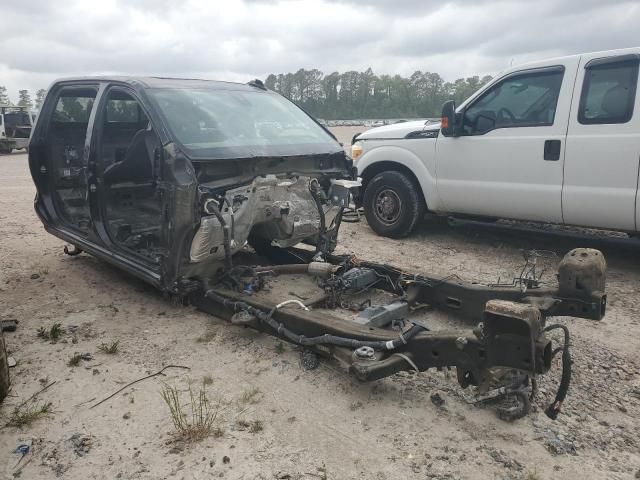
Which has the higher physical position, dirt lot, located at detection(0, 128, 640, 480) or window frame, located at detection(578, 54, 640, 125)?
window frame, located at detection(578, 54, 640, 125)

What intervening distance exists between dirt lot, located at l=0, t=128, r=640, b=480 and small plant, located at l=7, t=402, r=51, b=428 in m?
0.03

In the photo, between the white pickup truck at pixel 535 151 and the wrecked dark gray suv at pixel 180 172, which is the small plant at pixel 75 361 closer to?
the wrecked dark gray suv at pixel 180 172

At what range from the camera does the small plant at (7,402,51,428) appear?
285 cm

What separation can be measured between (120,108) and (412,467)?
178 inches

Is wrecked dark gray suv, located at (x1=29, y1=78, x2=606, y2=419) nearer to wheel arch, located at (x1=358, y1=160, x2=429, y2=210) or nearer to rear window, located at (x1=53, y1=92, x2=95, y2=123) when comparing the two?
rear window, located at (x1=53, y1=92, x2=95, y2=123)

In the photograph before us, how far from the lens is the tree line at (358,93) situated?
50.8 metres

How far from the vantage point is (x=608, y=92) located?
5020mm

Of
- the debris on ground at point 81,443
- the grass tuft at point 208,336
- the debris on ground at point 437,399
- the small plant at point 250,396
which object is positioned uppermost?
the grass tuft at point 208,336

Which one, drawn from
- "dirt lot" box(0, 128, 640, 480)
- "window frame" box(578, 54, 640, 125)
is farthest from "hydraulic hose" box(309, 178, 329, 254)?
"window frame" box(578, 54, 640, 125)

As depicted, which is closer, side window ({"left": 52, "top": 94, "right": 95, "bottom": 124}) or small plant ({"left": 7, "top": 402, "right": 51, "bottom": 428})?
small plant ({"left": 7, "top": 402, "right": 51, "bottom": 428})

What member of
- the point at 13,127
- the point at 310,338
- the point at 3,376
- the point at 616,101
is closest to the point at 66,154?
the point at 3,376

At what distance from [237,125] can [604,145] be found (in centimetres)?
341

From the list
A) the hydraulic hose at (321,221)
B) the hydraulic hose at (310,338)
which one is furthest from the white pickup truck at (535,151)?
the hydraulic hose at (310,338)

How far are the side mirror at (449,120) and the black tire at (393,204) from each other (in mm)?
845
